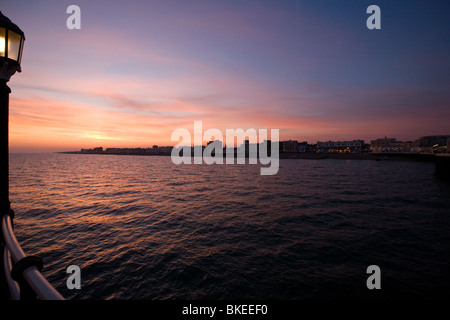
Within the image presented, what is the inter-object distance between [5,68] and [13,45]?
51cm

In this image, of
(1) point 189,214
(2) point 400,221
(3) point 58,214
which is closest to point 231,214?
(1) point 189,214

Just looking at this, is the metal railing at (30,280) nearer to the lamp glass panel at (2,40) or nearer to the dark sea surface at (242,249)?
the lamp glass panel at (2,40)

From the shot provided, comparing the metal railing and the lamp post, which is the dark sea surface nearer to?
the lamp post

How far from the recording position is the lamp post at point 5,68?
4160mm

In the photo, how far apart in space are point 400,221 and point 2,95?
24.1 m

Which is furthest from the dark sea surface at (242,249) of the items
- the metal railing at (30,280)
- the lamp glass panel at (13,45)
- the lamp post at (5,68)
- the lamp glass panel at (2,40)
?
the lamp glass panel at (2,40)

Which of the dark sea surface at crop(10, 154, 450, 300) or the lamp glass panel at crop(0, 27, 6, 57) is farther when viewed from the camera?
the dark sea surface at crop(10, 154, 450, 300)

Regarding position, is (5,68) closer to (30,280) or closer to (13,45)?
(13,45)

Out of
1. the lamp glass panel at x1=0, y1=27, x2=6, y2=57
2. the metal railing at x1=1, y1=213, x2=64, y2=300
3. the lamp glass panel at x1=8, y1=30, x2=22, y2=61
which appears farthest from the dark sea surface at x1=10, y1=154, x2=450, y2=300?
the lamp glass panel at x1=0, y1=27, x2=6, y2=57

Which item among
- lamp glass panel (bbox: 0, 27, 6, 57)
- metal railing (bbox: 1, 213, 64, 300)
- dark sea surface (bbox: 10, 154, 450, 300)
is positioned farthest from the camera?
dark sea surface (bbox: 10, 154, 450, 300)

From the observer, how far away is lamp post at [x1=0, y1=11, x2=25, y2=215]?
4.16 m

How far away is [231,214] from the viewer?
19.6m

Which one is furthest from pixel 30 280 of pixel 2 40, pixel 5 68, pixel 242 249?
pixel 242 249
